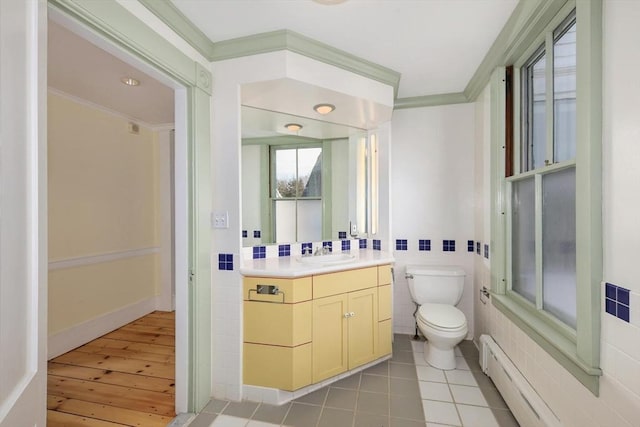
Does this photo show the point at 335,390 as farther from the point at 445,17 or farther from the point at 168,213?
the point at 168,213

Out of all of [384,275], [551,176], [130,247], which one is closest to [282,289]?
[384,275]

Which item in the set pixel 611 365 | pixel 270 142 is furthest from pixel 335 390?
pixel 270 142

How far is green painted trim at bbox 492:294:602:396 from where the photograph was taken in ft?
3.86

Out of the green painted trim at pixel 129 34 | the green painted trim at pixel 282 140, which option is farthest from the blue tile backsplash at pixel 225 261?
the green painted trim at pixel 129 34

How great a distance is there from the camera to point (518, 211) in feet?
6.97

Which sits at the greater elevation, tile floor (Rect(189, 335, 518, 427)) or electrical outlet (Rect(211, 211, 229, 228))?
electrical outlet (Rect(211, 211, 229, 228))

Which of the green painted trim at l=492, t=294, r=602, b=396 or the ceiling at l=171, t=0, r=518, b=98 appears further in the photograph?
the ceiling at l=171, t=0, r=518, b=98

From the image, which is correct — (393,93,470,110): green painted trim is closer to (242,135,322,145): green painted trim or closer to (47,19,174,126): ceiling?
(242,135,322,145): green painted trim

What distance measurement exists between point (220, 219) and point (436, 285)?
76.7 inches

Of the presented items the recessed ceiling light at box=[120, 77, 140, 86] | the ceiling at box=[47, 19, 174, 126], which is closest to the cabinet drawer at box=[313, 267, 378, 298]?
the ceiling at box=[47, 19, 174, 126]

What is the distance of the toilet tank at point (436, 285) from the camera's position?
9.00ft

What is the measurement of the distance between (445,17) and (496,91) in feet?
2.34

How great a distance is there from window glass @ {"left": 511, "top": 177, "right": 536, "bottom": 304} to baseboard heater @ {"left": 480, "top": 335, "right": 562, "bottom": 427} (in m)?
0.44

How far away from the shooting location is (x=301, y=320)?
2045 millimetres
